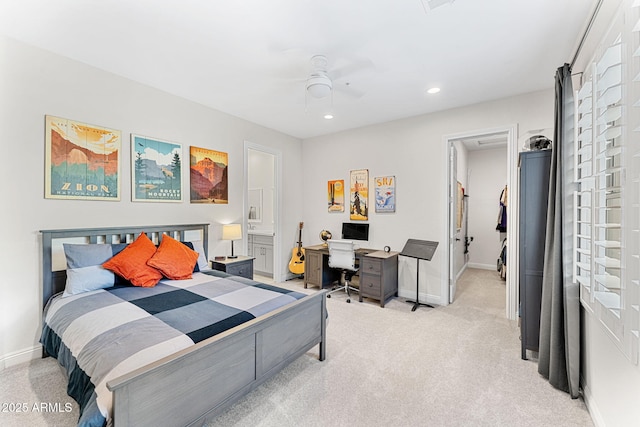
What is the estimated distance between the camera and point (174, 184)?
343 cm

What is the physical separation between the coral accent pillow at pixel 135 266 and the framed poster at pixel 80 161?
2.17 feet

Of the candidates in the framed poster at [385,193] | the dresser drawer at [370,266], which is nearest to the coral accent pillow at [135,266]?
the dresser drawer at [370,266]

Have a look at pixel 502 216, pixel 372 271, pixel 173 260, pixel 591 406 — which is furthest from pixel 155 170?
pixel 502 216

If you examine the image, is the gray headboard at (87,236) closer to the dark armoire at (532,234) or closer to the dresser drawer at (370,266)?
the dresser drawer at (370,266)

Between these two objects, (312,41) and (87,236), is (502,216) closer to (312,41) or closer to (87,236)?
(312,41)

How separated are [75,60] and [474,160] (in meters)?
6.98

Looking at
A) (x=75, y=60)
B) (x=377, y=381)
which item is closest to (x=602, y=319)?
(x=377, y=381)

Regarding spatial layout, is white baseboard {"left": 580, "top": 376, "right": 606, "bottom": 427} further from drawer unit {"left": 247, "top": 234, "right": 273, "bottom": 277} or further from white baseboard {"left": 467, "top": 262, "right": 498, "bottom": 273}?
white baseboard {"left": 467, "top": 262, "right": 498, "bottom": 273}

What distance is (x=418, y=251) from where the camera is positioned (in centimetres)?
370

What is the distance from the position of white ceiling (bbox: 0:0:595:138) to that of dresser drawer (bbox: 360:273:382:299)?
241 cm

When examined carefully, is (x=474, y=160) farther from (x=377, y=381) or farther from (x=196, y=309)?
(x=196, y=309)

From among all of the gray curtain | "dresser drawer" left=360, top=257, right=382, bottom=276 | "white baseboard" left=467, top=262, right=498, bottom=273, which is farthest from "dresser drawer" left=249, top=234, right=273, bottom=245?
"white baseboard" left=467, top=262, right=498, bottom=273

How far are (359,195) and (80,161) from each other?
3.60 m

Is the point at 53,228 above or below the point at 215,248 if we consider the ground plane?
above
